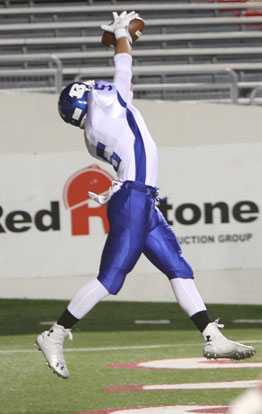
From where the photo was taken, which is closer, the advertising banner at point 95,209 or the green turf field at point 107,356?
the green turf field at point 107,356

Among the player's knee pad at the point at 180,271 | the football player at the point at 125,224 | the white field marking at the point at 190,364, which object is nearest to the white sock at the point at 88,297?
the football player at the point at 125,224

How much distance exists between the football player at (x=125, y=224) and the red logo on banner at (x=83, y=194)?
7495 mm

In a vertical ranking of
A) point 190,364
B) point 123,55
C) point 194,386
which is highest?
point 123,55

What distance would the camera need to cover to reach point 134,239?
559 cm

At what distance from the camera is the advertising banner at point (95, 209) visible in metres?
13.3

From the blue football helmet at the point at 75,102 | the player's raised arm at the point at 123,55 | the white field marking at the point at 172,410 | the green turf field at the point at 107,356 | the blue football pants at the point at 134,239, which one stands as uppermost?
the player's raised arm at the point at 123,55

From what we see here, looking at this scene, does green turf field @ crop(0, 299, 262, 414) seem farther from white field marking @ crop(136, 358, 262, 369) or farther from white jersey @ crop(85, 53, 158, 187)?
white jersey @ crop(85, 53, 158, 187)

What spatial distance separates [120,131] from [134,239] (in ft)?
2.09

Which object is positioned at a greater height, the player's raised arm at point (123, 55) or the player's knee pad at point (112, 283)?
the player's raised arm at point (123, 55)

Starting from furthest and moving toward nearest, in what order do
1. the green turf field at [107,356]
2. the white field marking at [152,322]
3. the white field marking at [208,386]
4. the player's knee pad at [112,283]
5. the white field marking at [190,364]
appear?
the white field marking at [152,322] < the white field marking at [190,364] < the white field marking at [208,386] < the green turf field at [107,356] < the player's knee pad at [112,283]

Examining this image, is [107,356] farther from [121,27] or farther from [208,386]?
[121,27]

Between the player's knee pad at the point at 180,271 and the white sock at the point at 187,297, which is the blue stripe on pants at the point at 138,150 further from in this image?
the white sock at the point at 187,297

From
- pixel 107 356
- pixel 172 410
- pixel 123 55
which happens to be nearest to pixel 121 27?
pixel 123 55

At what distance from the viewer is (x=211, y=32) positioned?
1892cm
